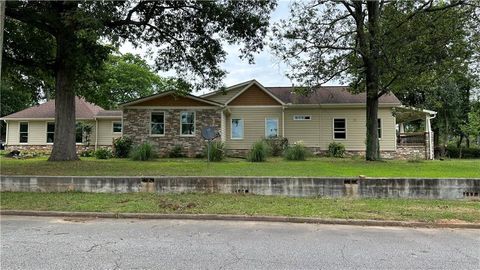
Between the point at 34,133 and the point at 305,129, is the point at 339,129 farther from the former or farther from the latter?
the point at 34,133

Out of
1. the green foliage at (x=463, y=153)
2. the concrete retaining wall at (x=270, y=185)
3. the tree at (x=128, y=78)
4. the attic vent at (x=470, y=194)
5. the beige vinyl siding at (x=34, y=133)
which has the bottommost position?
the attic vent at (x=470, y=194)

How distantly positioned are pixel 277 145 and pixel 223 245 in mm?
17415

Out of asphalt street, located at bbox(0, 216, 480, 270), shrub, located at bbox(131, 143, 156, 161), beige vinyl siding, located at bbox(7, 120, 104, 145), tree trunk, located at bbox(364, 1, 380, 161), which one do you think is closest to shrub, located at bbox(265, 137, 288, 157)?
tree trunk, located at bbox(364, 1, 380, 161)

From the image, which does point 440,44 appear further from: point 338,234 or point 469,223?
point 338,234

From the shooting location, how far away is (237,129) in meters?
23.9

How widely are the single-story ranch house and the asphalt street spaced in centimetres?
1479

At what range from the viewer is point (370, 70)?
18531mm

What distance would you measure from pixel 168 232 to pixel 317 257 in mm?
2698

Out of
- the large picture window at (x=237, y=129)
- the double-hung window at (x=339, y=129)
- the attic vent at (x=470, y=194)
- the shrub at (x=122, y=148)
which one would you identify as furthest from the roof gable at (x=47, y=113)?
the attic vent at (x=470, y=194)

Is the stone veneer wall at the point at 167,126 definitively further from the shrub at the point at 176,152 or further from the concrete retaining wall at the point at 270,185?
the concrete retaining wall at the point at 270,185

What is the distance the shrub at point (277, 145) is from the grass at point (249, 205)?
13090 mm

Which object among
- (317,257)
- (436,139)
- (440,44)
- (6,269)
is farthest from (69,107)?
(436,139)

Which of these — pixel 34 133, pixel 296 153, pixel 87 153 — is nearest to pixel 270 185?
pixel 296 153

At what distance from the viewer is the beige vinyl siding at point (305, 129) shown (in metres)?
24.0
